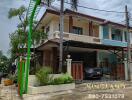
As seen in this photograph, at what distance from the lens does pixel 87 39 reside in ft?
65.3

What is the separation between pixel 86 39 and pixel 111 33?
5613 millimetres

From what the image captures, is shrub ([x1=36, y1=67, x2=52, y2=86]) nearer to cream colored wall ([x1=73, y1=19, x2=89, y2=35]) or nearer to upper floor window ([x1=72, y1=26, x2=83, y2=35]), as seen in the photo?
upper floor window ([x1=72, y1=26, x2=83, y2=35])

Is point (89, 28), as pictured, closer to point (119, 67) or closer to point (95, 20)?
point (95, 20)

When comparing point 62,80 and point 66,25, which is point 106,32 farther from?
point 62,80

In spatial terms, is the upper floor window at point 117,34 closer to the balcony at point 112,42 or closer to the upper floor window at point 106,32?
the balcony at point 112,42

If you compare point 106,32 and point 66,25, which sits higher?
point 66,25

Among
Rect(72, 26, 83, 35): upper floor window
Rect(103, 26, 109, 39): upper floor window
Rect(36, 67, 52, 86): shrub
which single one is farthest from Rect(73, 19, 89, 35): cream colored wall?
Rect(36, 67, 52, 86): shrub

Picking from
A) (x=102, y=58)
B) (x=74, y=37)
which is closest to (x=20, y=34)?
(x=74, y=37)

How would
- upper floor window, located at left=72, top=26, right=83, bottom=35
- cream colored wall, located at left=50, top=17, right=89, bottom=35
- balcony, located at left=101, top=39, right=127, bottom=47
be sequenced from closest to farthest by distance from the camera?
cream colored wall, located at left=50, top=17, right=89, bottom=35
upper floor window, located at left=72, top=26, right=83, bottom=35
balcony, located at left=101, top=39, right=127, bottom=47

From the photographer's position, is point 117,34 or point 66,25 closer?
point 66,25

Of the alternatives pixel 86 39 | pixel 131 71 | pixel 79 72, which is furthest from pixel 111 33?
pixel 79 72

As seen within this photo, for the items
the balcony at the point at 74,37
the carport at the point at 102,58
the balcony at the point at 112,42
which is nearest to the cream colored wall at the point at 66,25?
the balcony at the point at 74,37

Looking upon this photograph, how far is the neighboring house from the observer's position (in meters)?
18.4

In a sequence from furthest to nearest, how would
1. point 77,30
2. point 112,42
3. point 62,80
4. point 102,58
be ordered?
1. point 112,42
2. point 102,58
3. point 77,30
4. point 62,80
